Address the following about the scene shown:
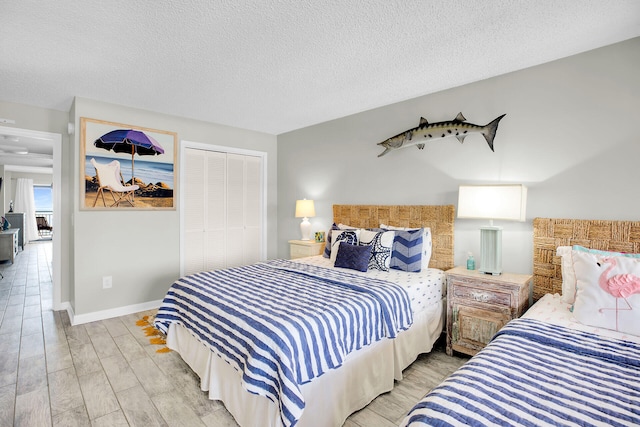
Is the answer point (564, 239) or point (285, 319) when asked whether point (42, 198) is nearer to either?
point (285, 319)

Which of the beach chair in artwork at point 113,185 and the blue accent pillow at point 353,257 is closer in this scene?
the blue accent pillow at point 353,257

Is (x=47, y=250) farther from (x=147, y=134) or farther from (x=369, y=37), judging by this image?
(x=369, y=37)

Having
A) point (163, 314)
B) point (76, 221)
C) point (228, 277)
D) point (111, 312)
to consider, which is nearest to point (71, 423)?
point (163, 314)

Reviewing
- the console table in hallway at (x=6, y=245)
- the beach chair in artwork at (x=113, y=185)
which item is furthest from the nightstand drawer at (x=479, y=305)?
the console table in hallway at (x=6, y=245)

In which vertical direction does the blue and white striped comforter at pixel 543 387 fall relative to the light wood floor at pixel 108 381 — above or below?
above

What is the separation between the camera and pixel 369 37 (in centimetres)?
218

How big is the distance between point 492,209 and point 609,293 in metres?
1.00

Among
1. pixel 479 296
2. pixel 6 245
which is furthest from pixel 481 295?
pixel 6 245

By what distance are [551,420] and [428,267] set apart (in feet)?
7.57

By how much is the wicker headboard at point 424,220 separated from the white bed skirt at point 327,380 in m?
0.72

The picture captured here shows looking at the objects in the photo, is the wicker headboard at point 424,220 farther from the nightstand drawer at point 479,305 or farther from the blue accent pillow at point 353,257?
the blue accent pillow at point 353,257

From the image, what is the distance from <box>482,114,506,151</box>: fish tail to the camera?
284cm

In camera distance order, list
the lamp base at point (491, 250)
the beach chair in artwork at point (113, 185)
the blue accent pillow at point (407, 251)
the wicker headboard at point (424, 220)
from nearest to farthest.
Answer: the lamp base at point (491, 250), the blue accent pillow at point (407, 251), the wicker headboard at point (424, 220), the beach chair in artwork at point (113, 185)

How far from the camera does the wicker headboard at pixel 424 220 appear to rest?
3.16 m
